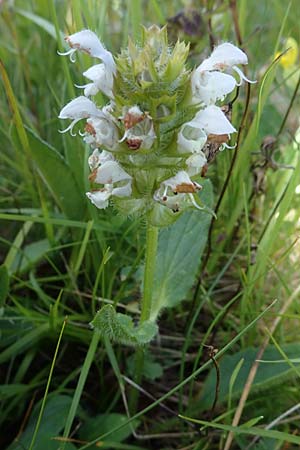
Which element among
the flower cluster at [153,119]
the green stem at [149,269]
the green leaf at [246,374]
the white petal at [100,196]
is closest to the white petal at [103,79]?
the flower cluster at [153,119]

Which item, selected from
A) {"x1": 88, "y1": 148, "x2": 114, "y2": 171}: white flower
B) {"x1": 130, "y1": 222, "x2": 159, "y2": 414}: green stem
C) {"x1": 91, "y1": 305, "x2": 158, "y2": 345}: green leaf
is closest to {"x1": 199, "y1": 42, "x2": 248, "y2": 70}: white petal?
{"x1": 88, "y1": 148, "x2": 114, "y2": 171}: white flower

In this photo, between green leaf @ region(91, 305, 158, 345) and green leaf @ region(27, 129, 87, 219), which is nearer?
green leaf @ region(91, 305, 158, 345)

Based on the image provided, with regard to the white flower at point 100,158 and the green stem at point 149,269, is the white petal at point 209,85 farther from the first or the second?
the green stem at point 149,269

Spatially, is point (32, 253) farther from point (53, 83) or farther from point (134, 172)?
point (53, 83)

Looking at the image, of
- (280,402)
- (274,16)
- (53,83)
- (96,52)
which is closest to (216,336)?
(280,402)

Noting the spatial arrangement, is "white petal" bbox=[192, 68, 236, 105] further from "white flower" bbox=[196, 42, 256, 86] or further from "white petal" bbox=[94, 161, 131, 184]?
"white petal" bbox=[94, 161, 131, 184]

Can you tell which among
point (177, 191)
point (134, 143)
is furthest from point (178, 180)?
point (134, 143)

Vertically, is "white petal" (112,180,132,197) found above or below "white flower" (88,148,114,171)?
below
